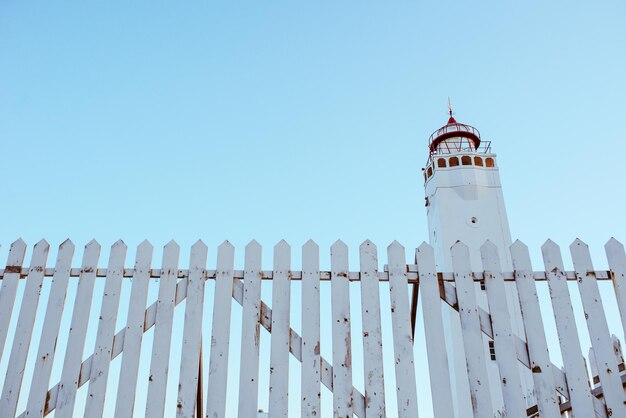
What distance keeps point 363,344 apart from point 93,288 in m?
2.22

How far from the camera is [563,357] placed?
163 inches

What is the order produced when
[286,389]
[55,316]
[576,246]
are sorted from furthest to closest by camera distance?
[576,246] → [55,316] → [286,389]

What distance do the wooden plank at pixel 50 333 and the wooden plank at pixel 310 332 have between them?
76.5 inches

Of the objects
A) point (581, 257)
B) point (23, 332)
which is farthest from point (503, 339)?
point (23, 332)

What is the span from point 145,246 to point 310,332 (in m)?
1.57

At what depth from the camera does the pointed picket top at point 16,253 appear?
14.8 ft

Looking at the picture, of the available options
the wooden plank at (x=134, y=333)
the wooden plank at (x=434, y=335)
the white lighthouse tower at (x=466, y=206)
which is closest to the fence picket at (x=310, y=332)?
the wooden plank at (x=434, y=335)

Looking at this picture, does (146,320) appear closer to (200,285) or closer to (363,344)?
(200,285)

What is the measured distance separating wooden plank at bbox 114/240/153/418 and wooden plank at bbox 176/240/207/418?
34 centimetres

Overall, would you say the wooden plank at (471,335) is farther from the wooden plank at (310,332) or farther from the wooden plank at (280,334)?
the wooden plank at (280,334)

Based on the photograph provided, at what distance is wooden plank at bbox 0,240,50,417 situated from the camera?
4.10m

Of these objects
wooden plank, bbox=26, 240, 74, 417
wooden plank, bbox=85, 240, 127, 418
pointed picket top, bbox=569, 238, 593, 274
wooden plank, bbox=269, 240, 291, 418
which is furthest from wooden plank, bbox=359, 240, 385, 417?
wooden plank, bbox=26, 240, 74, 417

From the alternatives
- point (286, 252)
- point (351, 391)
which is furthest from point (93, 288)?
point (351, 391)

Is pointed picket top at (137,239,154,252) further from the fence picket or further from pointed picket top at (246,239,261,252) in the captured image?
the fence picket
